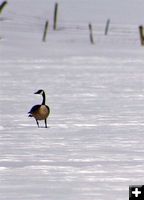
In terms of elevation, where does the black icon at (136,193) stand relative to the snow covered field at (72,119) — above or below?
below

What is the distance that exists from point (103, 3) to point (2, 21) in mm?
11388

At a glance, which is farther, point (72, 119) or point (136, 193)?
point (72, 119)

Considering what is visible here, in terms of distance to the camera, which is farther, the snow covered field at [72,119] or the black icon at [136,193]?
the snow covered field at [72,119]

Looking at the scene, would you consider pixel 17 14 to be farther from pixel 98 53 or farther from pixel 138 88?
pixel 138 88

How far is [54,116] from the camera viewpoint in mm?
13062

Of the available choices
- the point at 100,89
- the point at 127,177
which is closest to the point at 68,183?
the point at 127,177

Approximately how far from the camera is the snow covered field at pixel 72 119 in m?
7.88

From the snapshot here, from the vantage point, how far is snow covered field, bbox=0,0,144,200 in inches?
310

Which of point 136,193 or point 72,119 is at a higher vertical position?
point 72,119

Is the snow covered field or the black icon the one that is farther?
the snow covered field

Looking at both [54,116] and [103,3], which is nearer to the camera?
[54,116]

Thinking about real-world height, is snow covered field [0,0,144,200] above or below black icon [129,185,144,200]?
above

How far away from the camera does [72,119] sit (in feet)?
41.4

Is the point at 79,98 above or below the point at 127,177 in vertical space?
above
